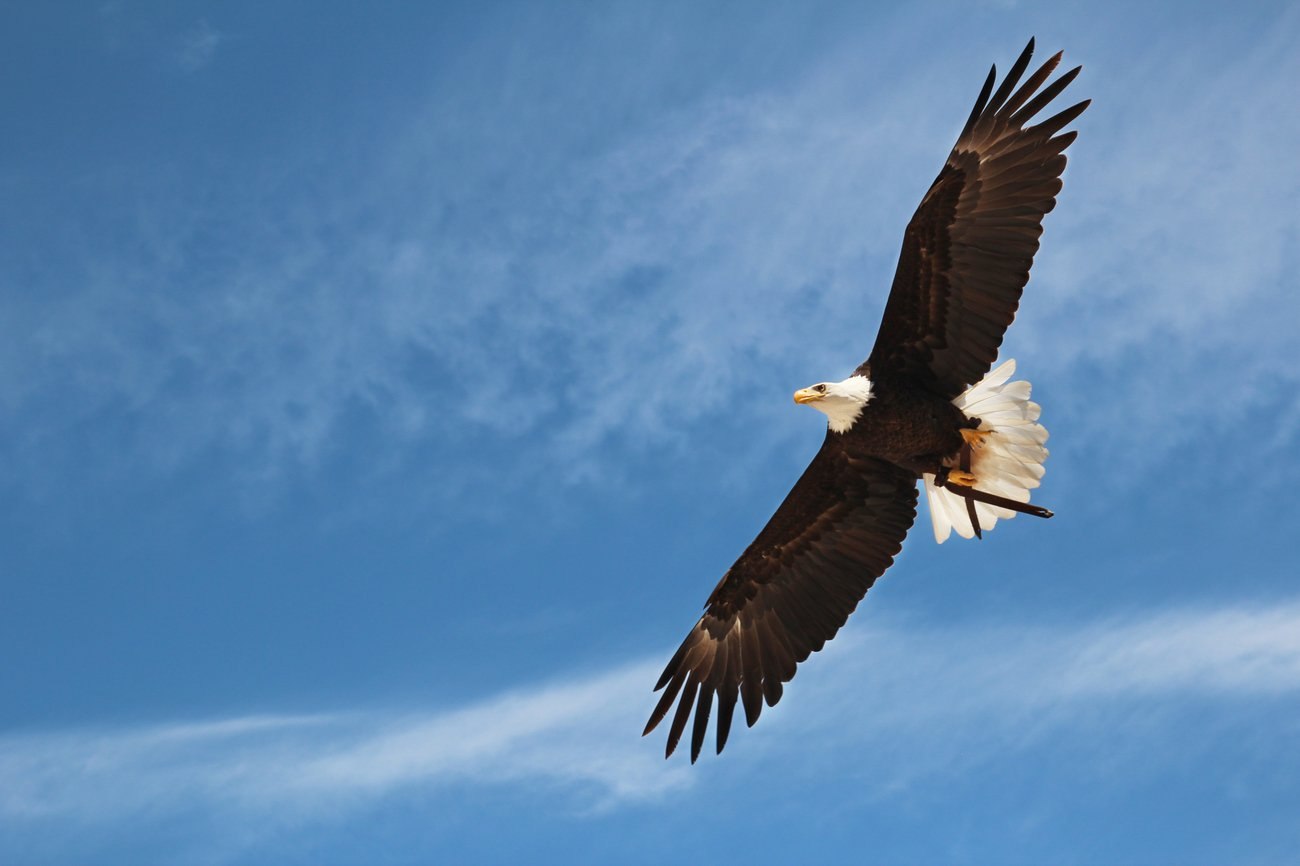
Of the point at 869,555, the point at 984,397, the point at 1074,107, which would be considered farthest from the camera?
the point at 869,555

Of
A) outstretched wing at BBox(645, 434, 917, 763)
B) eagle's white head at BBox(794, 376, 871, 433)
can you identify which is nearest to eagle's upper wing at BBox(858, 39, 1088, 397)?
eagle's white head at BBox(794, 376, 871, 433)

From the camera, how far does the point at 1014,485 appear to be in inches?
435

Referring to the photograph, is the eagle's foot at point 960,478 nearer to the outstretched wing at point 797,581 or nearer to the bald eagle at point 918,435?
the bald eagle at point 918,435

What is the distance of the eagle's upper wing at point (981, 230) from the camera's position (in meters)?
10.1

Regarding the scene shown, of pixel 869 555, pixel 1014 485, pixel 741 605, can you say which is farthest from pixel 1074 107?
pixel 741 605

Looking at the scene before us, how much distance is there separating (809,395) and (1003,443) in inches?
66.6

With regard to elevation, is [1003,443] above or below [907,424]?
below

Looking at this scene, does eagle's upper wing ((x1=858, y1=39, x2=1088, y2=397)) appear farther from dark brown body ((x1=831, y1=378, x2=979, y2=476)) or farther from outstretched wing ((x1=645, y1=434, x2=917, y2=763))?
outstretched wing ((x1=645, y1=434, x2=917, y2=763))

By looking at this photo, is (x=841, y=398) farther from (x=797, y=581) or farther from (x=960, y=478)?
(x=797, y=581)

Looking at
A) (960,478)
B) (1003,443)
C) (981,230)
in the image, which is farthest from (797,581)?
(981,230)

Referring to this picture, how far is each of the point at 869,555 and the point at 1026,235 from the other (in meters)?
3.11

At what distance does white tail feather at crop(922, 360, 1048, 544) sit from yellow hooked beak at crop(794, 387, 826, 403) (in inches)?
44.1

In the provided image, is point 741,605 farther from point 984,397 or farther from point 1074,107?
point 1074,107

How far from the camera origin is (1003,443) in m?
10.9
